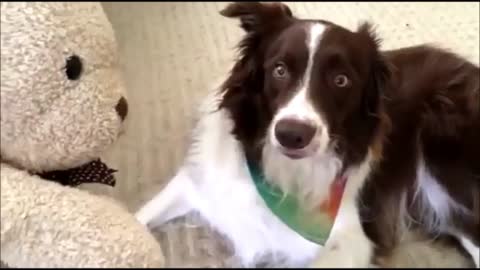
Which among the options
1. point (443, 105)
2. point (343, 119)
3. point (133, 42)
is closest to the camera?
point (343, 119)

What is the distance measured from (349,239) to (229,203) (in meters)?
0.24

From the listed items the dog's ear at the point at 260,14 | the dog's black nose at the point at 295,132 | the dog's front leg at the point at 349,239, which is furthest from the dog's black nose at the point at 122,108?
the dog's front leg at the point at 349,239

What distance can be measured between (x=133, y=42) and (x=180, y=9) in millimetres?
248

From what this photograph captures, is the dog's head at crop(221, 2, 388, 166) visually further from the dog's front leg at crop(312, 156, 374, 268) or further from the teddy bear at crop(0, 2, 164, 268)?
the teddy bear at crop(0, 2, 164, 268)

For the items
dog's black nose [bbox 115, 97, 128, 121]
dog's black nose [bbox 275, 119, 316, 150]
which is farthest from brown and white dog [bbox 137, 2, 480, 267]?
dog's black nose [bbox 115, 97, 128, 121]

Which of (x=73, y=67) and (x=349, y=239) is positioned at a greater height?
(x=73, y=67)

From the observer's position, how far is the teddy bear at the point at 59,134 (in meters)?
1.02

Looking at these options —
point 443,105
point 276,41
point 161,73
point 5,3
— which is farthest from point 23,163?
point 161,73

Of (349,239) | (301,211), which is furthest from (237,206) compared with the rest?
(349,239)

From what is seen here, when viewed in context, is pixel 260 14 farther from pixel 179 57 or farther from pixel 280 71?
pixel 179 57

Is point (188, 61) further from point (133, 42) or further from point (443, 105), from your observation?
point (443, 105)

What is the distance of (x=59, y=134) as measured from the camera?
3.69 ft

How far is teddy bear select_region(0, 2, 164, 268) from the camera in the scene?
1.02 m

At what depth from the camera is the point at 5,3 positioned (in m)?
1.05
